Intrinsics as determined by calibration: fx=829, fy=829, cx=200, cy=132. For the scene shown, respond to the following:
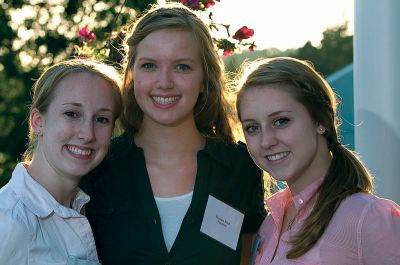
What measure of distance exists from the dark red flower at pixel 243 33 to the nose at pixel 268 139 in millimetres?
1495

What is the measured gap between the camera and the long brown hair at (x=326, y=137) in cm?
339

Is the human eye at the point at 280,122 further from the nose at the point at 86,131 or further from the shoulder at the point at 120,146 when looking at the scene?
the shoulder at the point at 120,146

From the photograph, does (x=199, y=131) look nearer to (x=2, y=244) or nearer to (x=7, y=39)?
(x=2, y=244)

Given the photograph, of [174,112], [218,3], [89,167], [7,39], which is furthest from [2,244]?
[7,39]

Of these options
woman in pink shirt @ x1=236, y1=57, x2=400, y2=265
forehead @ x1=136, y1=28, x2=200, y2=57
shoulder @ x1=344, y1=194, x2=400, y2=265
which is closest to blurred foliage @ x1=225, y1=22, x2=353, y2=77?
forehead @ x1=136, y1=28, x2=200, y2=57

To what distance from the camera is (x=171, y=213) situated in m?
4.09

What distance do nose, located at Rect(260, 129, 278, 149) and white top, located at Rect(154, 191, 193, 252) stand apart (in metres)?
0.68

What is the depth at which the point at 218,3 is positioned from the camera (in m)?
4.95

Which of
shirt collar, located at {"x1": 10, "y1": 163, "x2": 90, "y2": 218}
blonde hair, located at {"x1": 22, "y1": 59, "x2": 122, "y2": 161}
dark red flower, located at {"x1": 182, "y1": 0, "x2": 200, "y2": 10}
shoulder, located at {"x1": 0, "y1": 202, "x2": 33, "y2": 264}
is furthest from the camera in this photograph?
dark red flower, located at {"x1": 182, "y1": 0, "x2": 200, "y2": 10}

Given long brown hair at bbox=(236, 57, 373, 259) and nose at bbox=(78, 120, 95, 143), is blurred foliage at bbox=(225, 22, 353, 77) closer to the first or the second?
long brown hair at bbox=(236, 57, 373, 259)

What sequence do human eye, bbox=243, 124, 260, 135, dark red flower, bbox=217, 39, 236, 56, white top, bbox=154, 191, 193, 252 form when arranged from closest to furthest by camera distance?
human eye, bbox=243, 124, 260, 135
white top, bbox=154, 191, 193, 252
dark red flower, bbox=217, 39, 236, 56

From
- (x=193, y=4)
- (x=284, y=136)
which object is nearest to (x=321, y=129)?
(x=284, y=136)

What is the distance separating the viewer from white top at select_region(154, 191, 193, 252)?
160 inches

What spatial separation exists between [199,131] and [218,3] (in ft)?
2.89
